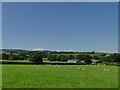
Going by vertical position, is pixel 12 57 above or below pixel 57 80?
below

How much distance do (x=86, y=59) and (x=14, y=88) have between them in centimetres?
9554

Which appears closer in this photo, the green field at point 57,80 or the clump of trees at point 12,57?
the green field at point 57,80

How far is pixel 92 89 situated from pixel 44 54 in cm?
10904

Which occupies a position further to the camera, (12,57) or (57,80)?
(12,57)

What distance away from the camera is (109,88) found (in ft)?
63.5

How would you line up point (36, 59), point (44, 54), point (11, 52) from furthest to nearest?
1. point (44, 54)
2. point (11, 52)
3. point (36, 59)

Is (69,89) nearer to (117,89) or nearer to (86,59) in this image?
(117,89)

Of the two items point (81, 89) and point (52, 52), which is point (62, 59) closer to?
point (52, 52)

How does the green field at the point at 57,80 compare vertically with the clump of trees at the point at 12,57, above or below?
above

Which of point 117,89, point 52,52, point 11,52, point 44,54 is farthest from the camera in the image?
point 52,52

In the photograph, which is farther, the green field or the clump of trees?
the clump of trees

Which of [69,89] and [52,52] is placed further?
[52,52]

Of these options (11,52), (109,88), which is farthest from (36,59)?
(109,88)

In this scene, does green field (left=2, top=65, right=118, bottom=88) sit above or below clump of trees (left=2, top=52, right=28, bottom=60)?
above
